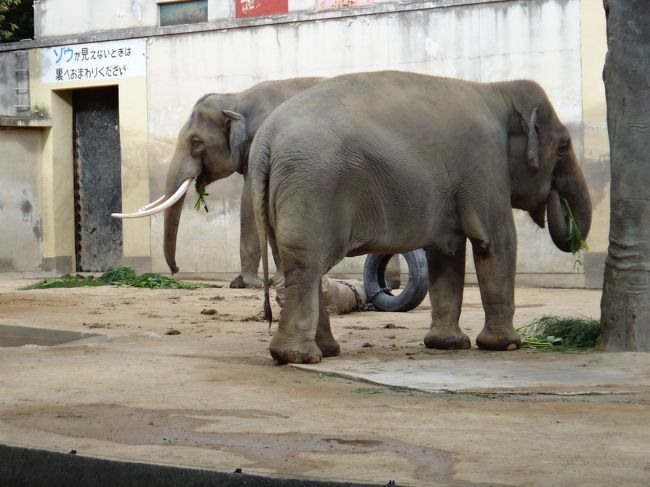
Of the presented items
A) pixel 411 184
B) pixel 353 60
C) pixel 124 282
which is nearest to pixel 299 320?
pixel 411 184

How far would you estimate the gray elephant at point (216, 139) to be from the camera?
12161 mm

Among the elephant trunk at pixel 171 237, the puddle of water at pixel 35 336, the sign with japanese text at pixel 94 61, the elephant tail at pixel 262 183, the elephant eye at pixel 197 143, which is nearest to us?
the elephant tail at pixel 262 183

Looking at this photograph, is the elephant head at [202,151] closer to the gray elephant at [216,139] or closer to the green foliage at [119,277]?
the gray elephant at [216,139]

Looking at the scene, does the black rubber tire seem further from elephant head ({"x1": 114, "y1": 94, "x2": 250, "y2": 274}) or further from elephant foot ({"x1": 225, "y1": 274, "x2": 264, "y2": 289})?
elephant foot ({"x1": 225, "y1": 274, "x2": 264, "y2": 289})

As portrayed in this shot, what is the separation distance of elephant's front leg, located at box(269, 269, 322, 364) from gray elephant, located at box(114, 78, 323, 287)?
15.2 ft

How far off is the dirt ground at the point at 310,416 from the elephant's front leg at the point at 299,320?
0.42 feet

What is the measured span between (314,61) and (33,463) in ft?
45.9

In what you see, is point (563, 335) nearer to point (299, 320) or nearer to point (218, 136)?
point (299, 320)

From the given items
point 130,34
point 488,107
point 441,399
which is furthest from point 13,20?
point 441,399

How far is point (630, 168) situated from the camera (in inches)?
307

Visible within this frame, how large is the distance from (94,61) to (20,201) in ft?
8.91

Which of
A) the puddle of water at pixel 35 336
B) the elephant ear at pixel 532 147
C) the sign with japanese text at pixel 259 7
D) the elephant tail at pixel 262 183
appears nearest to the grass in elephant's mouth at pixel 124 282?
the sign with japanese text at pixel 259 7

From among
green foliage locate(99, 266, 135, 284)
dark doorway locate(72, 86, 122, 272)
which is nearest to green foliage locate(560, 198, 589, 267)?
green foliage locate(99, 266, 135, 284)

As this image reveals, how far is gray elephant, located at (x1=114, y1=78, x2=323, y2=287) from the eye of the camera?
479 inches
